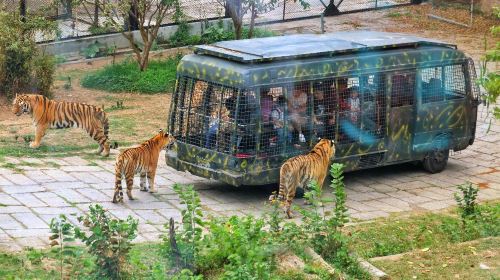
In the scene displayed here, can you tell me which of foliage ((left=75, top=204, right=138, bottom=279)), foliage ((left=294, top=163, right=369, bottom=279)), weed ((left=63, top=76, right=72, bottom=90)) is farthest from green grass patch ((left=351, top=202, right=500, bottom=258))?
weed ((left=63, top=76, right=72, bottom=90))

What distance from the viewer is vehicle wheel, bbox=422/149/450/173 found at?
1542cm

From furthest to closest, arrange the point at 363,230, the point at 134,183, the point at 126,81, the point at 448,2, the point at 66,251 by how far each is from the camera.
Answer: the point at 448,2 → the point at 126,81 → the point at 134,183 → the point at 363,230 → the point at 66,251

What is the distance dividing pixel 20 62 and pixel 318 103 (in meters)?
6.64

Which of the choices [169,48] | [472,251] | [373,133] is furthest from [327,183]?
[169,48]

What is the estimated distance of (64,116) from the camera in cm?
1619

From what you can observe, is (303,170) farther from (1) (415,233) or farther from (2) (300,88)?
(1) (415,233)

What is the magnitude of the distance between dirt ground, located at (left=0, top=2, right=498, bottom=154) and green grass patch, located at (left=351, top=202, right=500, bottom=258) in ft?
16.5

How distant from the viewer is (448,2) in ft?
88.3

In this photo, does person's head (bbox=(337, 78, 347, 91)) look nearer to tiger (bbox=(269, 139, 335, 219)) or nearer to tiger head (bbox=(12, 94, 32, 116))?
tiger (bbox=(269, 139, 335, 219))

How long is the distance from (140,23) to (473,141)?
7505 millimetres

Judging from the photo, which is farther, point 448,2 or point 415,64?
point 448,2

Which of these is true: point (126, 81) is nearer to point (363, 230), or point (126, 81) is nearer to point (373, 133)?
point (373, 133)

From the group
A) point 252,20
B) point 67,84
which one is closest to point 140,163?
point 67,84

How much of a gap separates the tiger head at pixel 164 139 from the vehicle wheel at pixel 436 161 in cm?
376
